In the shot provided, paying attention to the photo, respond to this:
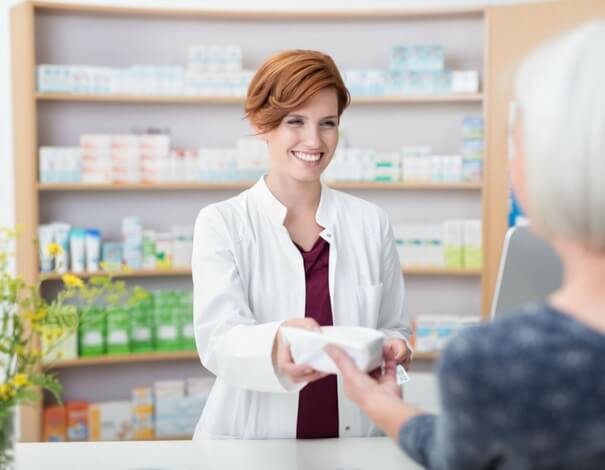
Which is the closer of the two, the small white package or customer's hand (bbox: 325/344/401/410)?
customer's hand (bbox: 325/344/401/410)

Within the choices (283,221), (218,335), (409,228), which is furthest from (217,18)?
(218,335)

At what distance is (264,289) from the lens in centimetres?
222

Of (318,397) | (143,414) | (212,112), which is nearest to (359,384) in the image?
(318,397)

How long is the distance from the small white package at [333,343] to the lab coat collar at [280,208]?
0.63m

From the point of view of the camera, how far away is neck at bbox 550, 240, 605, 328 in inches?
36.2

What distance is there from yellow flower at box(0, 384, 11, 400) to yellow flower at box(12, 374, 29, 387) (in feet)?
0.04

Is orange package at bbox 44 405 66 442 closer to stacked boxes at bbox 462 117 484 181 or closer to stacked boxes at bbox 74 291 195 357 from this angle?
stacked boxes at bbox 74 291 195 357

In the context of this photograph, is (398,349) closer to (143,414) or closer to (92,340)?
(92,340)

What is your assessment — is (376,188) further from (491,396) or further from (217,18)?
(491,396)

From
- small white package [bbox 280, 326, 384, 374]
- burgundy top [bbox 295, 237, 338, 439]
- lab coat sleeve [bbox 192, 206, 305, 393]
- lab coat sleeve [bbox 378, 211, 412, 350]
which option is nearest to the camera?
small white package [bbox 280, 326, 384, 374]

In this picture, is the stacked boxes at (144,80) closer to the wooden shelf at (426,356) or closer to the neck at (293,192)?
the wooden shelf at (426,356)

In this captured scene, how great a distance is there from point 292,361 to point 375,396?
18.2 inches

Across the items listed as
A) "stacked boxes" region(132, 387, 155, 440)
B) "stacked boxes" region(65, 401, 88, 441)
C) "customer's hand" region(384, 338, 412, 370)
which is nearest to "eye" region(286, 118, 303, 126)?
"customer's hand" region(384, 338, 412, 370)

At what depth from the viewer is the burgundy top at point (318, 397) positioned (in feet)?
7.11
